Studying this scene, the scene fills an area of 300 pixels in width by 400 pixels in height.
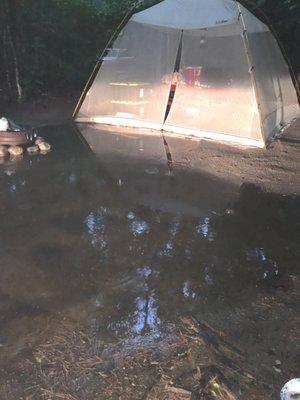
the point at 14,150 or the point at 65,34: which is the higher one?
the point at 65,34

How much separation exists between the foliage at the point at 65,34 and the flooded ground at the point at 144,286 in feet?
15.2

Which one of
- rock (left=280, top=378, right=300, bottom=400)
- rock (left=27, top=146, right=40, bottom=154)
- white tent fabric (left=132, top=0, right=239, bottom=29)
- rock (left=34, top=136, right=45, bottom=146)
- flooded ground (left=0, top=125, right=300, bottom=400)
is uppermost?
white tent fabric (left=132, top=0, right=239, bottom=29)

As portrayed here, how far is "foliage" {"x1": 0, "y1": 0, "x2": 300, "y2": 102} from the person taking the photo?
400 inches

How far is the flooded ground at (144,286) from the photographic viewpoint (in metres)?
3.00

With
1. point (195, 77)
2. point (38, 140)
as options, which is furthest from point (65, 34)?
point (38, 140)

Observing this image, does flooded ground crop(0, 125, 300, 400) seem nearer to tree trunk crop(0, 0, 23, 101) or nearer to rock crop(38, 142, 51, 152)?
rock crop(38, 142, 51, 152)

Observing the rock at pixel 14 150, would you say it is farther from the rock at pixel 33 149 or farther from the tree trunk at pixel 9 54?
the tree trunk at pixel 9 54

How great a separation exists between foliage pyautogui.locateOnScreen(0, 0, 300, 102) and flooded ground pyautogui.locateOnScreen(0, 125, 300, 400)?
4.63m

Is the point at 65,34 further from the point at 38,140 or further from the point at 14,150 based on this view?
the point at 14,150

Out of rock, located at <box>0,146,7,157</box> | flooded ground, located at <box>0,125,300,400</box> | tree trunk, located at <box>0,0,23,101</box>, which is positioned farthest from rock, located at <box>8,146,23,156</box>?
tree trunk, located at <box>0,0,23,101</box>

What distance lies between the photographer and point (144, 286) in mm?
3941

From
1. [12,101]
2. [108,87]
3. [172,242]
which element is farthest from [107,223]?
[12,101]

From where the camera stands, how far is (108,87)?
8867 mm

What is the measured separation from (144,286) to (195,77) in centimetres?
536
